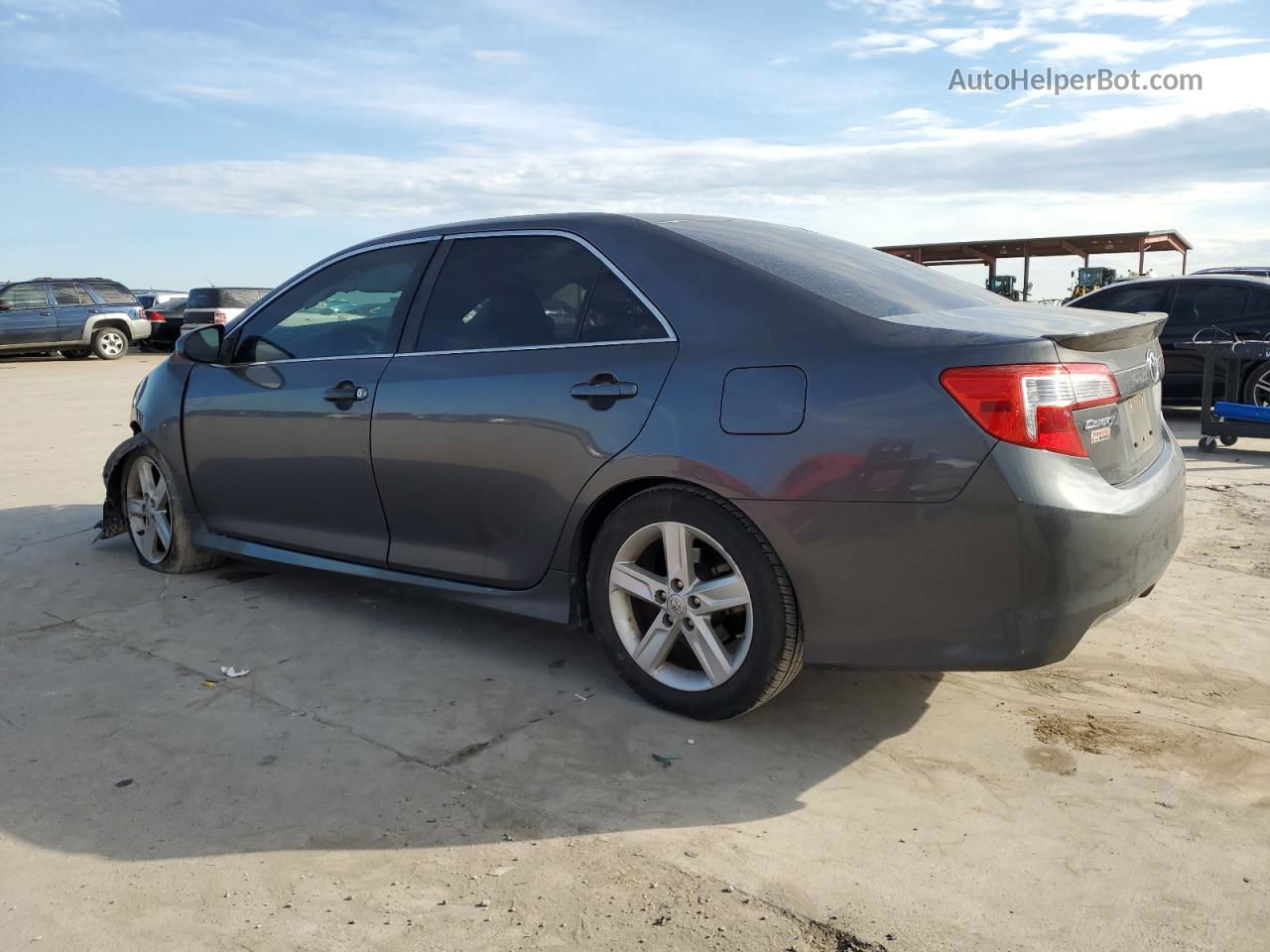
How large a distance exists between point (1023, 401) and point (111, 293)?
25121 millimetres

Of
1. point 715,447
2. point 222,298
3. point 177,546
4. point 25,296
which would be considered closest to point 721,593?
point 715,447

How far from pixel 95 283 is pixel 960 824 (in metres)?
25.1

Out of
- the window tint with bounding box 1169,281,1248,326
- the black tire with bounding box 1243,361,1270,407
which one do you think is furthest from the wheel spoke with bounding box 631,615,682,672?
the window tint with bounding box 1169,281,1248,326

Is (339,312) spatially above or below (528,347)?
above

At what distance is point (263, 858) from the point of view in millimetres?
2709

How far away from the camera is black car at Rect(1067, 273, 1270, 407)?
10922 mm

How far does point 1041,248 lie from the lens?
1007 inches

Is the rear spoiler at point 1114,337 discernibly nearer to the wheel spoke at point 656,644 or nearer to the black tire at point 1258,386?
the wheel spoke at point 656,644

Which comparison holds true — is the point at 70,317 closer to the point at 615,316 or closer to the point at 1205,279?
the point at 1205,279

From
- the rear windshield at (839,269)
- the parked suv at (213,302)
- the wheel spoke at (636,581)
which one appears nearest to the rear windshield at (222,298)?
the parked suv at (213,302)

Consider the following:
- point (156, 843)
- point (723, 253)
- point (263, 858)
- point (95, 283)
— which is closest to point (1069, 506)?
point (723, 253)

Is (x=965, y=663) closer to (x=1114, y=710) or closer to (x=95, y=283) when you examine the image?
(x=1114, y=710)

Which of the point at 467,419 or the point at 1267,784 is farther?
the point at 467,419

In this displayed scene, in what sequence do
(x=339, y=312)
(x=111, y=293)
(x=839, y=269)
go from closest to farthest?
(x=839, y=269) < (x=339, y=312) < (x=111, y=293)
